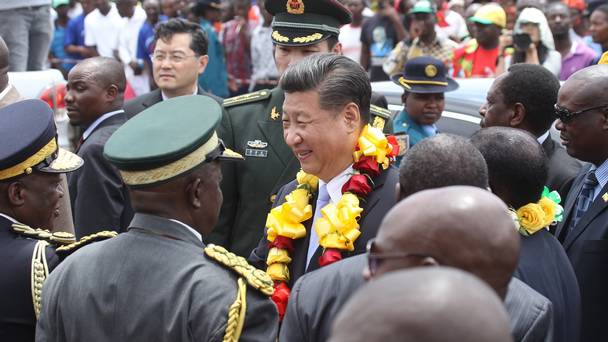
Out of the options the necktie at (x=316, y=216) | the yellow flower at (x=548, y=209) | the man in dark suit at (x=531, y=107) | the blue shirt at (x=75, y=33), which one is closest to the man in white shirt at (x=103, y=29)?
the blue shirt at (x=75, y=33)

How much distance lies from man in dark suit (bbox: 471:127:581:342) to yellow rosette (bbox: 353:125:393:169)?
1.29ft

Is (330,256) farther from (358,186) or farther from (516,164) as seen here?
(516,164)

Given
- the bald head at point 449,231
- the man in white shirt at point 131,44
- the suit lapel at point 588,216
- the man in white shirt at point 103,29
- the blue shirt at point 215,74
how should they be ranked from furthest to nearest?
the man in white shirt at point 103,29 < the man in white shirt at point 131,44 < the blue shirt at point 215,74 < the suit lapel at point 588,216 < the bald head at point 449,231

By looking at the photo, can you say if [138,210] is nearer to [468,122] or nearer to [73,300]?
[73,300]

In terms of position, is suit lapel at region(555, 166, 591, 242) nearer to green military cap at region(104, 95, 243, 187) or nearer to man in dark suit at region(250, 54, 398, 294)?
man in dark suit at region(250, 54, 398, 294)

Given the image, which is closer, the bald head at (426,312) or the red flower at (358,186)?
the bald head at (426,312)

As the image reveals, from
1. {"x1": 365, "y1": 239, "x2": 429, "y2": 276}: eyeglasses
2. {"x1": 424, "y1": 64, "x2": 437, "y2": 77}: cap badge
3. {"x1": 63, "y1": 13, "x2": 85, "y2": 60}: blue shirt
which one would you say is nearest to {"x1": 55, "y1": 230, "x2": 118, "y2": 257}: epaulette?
{"x1": 365, "y1": 239, "x2": 429, "y2": 276}: eyeglasses

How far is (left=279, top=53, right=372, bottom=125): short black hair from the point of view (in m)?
4.09

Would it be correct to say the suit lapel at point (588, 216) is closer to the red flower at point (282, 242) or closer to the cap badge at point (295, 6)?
the red flower at point (282, 242)

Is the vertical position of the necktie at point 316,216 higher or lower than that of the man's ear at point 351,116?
lower

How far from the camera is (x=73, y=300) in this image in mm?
3215

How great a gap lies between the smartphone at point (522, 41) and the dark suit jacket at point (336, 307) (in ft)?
23.9

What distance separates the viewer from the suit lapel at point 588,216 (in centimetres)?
460

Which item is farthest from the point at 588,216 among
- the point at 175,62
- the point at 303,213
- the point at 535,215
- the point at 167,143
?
the point at 175,62
